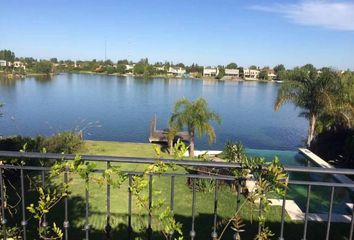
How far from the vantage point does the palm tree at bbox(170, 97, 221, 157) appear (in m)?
17.0

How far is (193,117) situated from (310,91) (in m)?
6.71

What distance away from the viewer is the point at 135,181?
7.10 ft

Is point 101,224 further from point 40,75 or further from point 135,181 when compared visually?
point 40,75

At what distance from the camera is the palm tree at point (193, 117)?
17.0 m

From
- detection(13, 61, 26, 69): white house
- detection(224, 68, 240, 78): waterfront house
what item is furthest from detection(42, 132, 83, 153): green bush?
detection(224, 68, 240, 78): waterfront house

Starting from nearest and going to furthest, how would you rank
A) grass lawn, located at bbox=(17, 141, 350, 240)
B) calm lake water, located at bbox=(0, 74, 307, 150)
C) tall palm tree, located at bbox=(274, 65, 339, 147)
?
grass lawn, located at bbox=(17, 141, 350, 240) → tall palm tree, located at bbox=(274, 65, 339, 147) → calm lake water, located at bbox=(0, 74, 307, 150)

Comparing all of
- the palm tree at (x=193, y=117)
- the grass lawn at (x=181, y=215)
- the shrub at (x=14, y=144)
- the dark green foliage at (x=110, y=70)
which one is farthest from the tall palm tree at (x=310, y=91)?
the dark green foliage at (x=110, y=70)

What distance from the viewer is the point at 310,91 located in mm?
18109

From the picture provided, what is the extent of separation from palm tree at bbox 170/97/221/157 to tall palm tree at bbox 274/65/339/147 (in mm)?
4440

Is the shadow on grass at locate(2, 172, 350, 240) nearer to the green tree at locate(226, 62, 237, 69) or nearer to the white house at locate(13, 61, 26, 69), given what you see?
the white house at locate(13, 61, 26, 69)

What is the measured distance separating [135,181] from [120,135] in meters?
25.8

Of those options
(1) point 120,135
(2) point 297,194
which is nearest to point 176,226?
(2) point 297,194

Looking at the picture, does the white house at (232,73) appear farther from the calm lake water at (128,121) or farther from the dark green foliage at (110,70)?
the calm lake water at (128,121)

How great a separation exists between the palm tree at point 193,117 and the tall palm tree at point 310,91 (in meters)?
4.44
